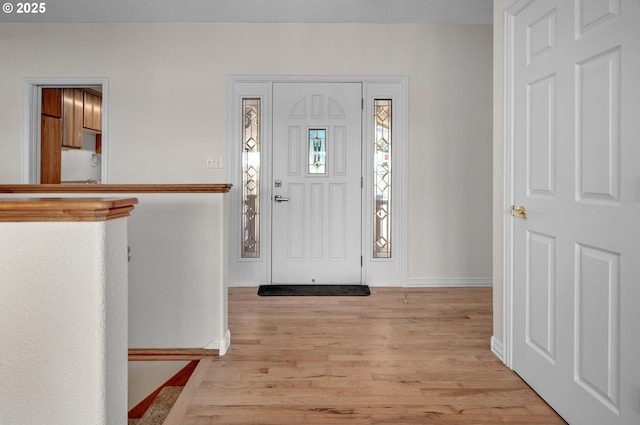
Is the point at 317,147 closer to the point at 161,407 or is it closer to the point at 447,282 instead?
the point at 447,282

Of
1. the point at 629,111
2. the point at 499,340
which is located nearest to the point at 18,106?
the point at 499,340

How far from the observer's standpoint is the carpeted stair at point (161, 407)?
2.48m

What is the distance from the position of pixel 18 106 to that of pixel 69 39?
79cm

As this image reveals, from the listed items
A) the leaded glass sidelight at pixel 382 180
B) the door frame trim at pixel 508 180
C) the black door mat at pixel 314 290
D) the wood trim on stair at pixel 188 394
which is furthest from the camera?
the leaded glass sidelight at pixel 382 180

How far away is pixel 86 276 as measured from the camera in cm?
129

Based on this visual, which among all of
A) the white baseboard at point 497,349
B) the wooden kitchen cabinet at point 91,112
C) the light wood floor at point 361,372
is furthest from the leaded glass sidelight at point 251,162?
the wooden kitchen cabinet at point 91,112

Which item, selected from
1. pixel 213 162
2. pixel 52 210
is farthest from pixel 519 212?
pixel 213 162

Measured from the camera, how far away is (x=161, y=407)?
2609 millimetres

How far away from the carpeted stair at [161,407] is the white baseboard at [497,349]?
1844mm

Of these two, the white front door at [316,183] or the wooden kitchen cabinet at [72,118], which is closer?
the white front door at [316,183]

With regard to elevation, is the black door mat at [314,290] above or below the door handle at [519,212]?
below

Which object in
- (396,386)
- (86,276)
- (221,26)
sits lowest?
(396,386)

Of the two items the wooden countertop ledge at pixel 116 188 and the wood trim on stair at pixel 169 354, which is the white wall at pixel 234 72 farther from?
the wood trim on stair at pixel 169 354

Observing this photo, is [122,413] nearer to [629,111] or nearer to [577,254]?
[577,254]
